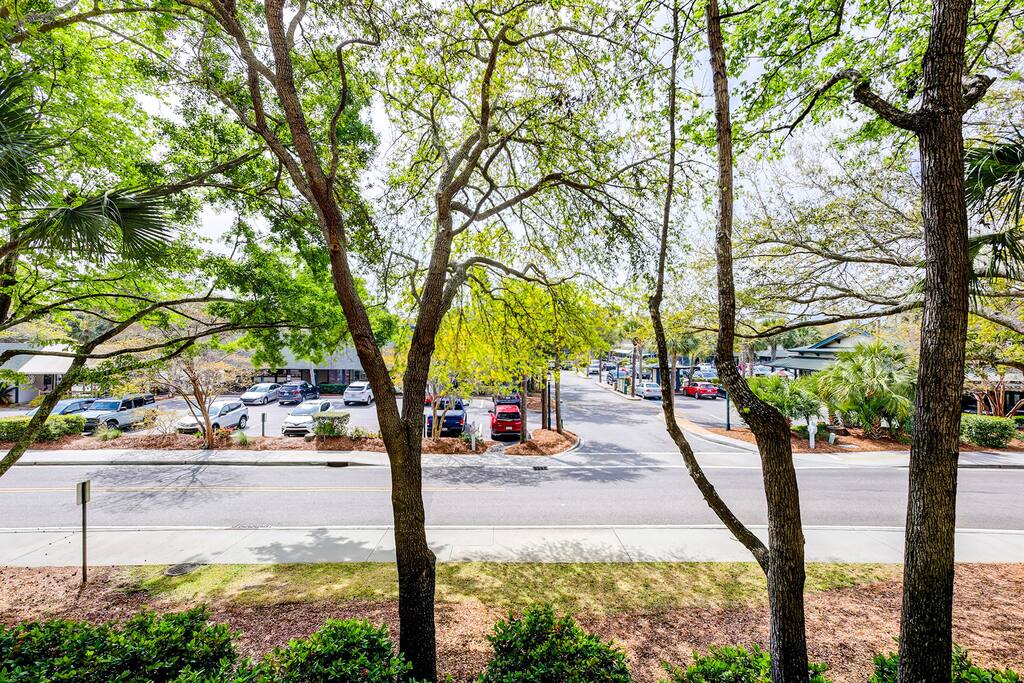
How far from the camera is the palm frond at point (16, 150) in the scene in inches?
160

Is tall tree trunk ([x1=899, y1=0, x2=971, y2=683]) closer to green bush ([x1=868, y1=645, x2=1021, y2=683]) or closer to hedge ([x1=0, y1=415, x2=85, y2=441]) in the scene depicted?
green bush ([x1=868, y1=645, x2=1021, y2=683])

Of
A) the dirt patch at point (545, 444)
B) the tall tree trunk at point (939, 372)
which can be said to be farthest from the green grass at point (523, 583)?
the dirt patch at point (545, 444)

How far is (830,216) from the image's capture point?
27.5 ft

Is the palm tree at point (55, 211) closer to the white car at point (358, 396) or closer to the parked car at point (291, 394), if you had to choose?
the white car at point (358, 396)

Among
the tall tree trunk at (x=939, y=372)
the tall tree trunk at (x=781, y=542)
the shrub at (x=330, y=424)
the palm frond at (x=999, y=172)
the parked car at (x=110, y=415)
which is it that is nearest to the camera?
the tall tree trunk at (x=939, y=372)

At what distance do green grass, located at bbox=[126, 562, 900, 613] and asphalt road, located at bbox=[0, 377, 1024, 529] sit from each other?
2.34 metres

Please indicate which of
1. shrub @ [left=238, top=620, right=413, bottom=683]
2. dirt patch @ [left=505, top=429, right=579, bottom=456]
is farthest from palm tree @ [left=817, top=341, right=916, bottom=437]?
shrub @ [left=238, top=620, right=413, bottom=683]

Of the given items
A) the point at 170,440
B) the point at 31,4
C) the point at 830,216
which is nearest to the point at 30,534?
the point at 170,440

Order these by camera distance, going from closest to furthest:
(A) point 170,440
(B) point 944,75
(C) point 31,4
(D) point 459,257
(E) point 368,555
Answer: (B) point 944,75, (C) point 31,4, (E) point 368,555, (D) point 459,257, (A) point 170,440

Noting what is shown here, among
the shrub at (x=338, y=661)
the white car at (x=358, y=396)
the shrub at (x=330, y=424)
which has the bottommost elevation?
the shrub at (x=338, y=661)

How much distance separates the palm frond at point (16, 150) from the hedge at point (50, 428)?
61.3ft

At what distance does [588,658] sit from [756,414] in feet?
8.70

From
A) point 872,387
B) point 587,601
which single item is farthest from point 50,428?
point 872,387

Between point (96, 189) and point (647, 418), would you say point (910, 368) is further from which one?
point (96, 189)
